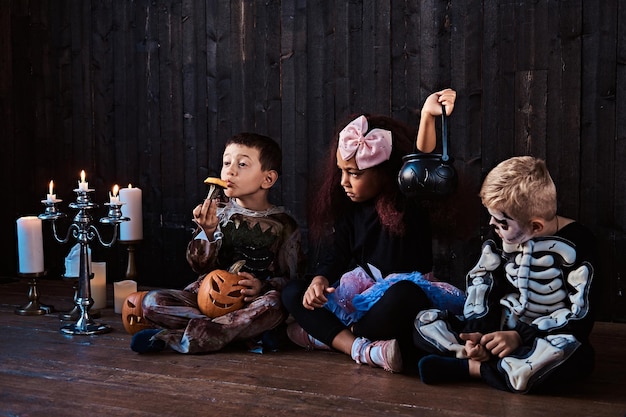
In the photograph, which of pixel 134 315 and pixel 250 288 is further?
pixel 134 315

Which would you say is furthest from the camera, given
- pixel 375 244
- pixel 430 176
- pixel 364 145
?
Answer: pixel 375 244

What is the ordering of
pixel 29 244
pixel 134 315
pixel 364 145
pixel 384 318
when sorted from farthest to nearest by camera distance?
pixel 29 244, pixel 134 315, pixel 364 145, pixel 384 318

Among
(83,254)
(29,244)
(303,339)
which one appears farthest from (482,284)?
(29,244)

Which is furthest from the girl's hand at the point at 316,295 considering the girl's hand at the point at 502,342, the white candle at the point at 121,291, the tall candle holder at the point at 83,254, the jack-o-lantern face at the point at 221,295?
the white candle at the point at 121,291

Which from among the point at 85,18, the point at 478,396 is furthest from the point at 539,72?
the point at 85,18

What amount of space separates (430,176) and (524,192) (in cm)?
31

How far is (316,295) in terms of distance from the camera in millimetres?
2750

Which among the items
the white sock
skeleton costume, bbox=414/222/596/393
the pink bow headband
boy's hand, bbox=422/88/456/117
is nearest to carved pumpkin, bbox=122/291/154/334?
the white sock

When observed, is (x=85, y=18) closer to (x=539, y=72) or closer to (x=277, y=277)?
(x=277, y=277)

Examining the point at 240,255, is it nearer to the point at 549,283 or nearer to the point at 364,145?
the point at 364,145

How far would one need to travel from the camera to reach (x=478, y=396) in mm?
2373

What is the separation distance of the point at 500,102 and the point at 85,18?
2465 millimetres

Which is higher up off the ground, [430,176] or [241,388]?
[430,176]

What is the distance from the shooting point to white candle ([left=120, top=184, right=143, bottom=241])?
367 centimetres
